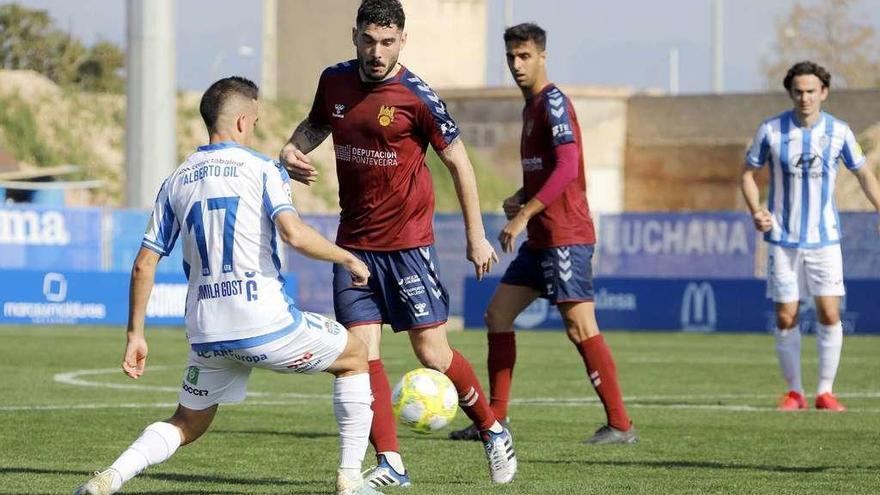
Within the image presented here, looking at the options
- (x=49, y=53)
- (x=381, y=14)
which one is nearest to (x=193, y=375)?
(x=381, y=14)

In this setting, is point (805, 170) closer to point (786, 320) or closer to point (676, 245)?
point (786, 320)

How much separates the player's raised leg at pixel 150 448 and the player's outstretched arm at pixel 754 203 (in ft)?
18.1

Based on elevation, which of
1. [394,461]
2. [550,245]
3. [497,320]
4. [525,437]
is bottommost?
[525,437]

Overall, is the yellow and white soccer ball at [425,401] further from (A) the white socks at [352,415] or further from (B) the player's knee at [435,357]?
(A) the white socks at [352,415]

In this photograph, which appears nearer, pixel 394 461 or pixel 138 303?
pixel 138 303

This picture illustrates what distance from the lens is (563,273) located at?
9.49m

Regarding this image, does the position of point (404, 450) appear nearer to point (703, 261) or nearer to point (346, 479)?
point (346, 479)

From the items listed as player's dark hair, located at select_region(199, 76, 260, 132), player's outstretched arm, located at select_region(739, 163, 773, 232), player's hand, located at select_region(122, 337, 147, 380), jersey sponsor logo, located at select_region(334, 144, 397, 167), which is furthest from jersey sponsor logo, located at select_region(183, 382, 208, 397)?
player's outstretched arm, located at select_region(739, 163, 773, 232)

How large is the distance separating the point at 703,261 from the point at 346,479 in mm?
20246

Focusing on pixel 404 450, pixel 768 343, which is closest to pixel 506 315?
pixel 404 450

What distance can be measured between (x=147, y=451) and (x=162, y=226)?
858mm

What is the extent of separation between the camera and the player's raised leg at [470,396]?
7.51 m

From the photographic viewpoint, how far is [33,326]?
23844mm

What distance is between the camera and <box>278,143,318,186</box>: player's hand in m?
7.29
